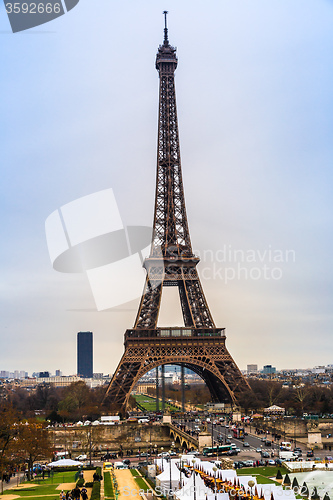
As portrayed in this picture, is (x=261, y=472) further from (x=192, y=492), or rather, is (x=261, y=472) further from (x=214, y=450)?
(x=192, y=492)

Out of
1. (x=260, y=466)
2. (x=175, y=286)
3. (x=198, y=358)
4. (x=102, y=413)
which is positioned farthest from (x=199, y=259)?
(x=260, y=466)

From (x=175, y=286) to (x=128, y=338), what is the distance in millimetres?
18016

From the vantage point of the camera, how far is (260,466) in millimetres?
56125

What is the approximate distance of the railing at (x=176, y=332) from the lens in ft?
316

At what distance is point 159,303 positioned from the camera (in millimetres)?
99688

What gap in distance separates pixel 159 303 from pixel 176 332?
5.61 metres

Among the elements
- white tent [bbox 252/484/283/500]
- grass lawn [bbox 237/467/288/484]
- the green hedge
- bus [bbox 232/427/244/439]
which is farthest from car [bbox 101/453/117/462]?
white tent [bbox 252/484/283/500]

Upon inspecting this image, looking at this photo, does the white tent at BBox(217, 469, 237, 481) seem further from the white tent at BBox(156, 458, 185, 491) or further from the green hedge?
the green hedge

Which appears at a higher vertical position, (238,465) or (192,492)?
(192,492)

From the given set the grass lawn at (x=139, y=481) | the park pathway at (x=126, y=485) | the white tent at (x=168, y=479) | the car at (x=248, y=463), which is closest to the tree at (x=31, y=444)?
the park pathway at (x=126, y=485)

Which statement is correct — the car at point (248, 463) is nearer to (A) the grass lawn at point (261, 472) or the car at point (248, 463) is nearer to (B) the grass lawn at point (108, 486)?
(A) the grass lawn at point (261, 472)

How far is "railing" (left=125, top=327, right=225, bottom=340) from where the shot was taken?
96.3 meters

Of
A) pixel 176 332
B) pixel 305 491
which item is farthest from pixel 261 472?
pixel 176 332

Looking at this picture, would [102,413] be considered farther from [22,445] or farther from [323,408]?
[323,408]
